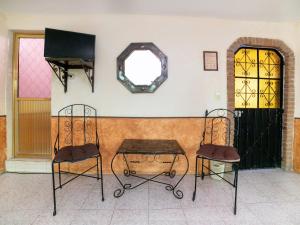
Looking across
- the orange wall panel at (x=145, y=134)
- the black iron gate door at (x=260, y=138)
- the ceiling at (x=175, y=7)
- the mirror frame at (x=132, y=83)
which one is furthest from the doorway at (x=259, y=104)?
the mirror frame at (x=132, y=83)

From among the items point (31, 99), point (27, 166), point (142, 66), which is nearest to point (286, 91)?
point (142, 66)

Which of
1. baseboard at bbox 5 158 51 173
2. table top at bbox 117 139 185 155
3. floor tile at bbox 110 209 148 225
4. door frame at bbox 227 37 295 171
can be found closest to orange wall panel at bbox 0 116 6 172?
baseboard at bbox 5 158 51 173

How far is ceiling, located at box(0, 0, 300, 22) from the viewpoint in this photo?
2.37 meters

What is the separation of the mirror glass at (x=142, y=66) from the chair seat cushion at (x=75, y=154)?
114 centimetres

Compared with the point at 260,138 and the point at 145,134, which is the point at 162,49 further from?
the point at 260,138

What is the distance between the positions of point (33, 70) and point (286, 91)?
4099mm

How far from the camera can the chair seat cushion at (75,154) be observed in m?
1.90

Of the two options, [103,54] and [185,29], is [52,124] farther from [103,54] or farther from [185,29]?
[185,29]

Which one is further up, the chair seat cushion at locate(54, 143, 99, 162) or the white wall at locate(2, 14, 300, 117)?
the white wall at locate(2, 14, 300, 117)

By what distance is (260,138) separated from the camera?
3037 millimetres

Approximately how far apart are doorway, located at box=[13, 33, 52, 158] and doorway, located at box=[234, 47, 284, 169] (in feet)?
10.0

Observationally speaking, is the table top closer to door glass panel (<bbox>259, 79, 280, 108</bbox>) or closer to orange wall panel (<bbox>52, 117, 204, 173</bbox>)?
orange wall panel (<bbox>52, 117, 204, 173</bbox>)

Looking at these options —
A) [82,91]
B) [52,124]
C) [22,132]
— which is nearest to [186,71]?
[82,91]

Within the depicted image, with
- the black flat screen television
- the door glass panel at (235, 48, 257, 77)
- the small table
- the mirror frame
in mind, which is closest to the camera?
the small table
